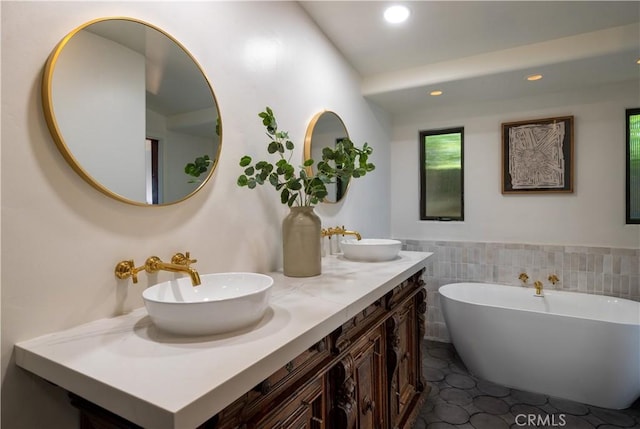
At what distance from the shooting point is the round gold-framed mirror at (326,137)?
79.6 inches

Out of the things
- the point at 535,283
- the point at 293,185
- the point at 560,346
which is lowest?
the point at 560,346

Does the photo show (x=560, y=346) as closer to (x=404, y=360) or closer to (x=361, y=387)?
(x=404, y=360)

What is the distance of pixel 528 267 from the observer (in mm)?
2895

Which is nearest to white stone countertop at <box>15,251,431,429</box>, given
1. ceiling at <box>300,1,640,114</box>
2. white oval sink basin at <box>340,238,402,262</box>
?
white oval sink basin at <box>340,238,402,262</box>

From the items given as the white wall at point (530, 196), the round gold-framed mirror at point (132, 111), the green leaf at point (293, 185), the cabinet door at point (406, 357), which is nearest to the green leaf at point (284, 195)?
the green leaf at point (293, 185)

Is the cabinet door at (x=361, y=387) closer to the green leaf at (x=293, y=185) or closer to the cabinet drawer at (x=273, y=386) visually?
the cabinet drawer at (x=273, y=386)

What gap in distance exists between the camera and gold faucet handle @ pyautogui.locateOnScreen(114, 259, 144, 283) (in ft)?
3.31

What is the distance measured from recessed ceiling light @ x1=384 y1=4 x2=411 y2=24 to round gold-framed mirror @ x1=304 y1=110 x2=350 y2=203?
0.65 m

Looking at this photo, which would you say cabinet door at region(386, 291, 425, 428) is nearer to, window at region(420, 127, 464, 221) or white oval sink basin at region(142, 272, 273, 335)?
white oval sink basin at region(142, 272, 273, 335)

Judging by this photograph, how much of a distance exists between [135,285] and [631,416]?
2.89 m

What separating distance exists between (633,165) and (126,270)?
3.46 m

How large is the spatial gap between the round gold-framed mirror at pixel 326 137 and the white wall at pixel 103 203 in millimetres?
114

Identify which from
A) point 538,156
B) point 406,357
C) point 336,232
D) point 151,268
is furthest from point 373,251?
point 538,156

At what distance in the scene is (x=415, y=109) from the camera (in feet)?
10.8
